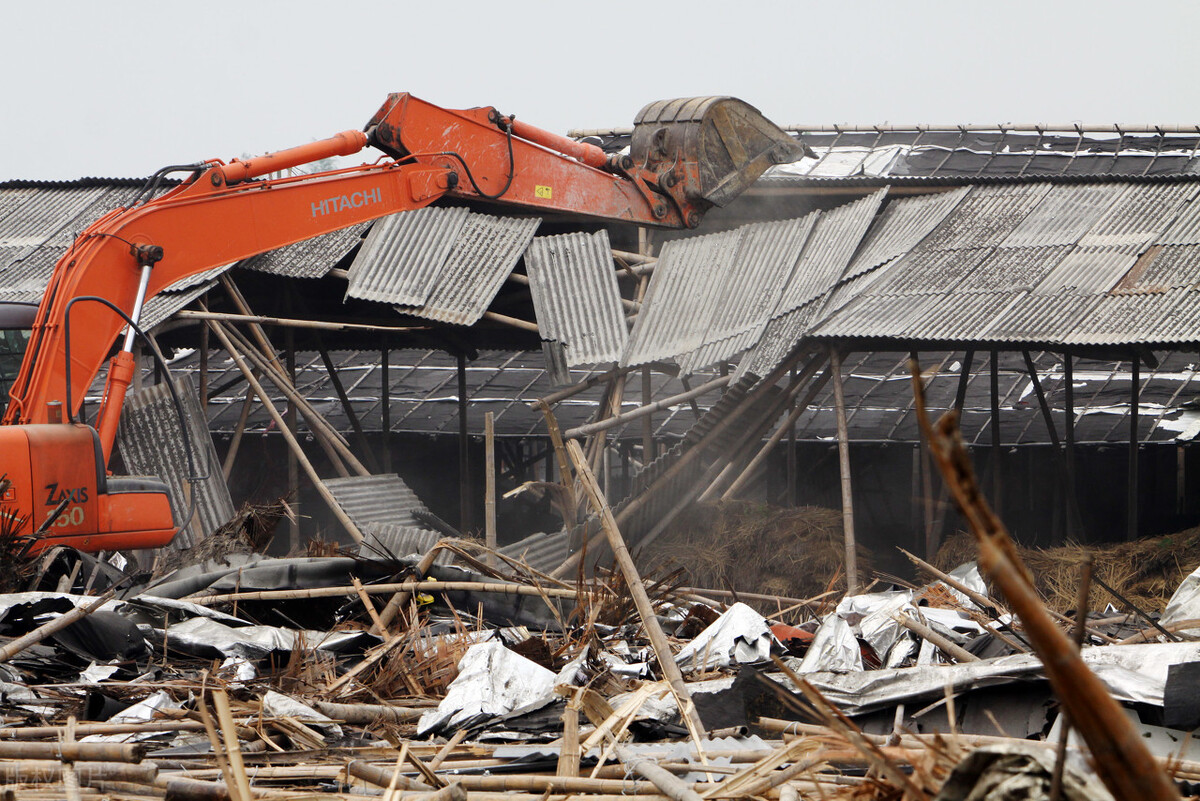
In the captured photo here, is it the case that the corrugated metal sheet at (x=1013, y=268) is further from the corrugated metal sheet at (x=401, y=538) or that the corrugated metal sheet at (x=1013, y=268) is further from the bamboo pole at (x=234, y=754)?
the bamboo pole at (x=234, y=754)

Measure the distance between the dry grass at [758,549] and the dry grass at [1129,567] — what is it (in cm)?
178

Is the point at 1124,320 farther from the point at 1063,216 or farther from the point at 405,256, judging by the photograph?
the point at 405,256

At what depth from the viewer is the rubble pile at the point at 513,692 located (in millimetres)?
3846

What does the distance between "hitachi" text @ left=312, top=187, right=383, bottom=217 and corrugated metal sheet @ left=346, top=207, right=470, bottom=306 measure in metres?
1.46

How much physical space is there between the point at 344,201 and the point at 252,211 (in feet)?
3.54

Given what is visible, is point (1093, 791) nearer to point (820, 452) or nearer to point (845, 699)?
point (845, 699)

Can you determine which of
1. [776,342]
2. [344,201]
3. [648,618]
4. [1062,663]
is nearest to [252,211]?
[344,201]

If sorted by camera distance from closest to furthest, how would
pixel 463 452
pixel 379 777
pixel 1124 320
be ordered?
pixel 379 777 → pixel 1124 320 → pixel 463 452

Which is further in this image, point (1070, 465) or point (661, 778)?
point (1070, 465)

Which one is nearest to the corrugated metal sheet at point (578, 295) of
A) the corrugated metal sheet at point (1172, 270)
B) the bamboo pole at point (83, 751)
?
the corrugated metal sheet at point (1172, 270)

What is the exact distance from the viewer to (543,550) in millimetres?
12227

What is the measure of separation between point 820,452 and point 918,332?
4.98 metres

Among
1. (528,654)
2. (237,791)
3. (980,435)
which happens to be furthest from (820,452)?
(237,791)

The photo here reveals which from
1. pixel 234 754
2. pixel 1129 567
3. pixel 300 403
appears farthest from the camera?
pixel 300 403
